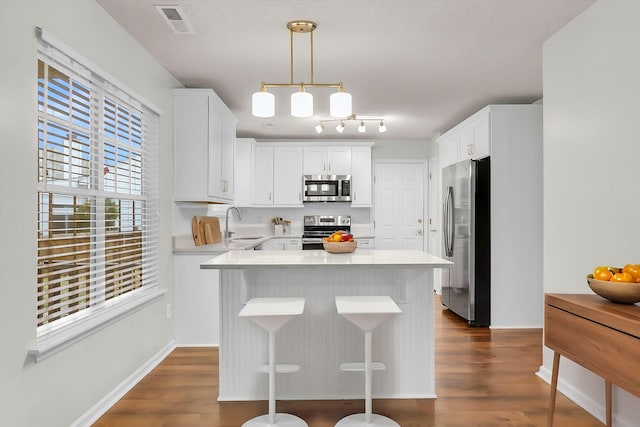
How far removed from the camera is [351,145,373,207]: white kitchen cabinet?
22.2 ft

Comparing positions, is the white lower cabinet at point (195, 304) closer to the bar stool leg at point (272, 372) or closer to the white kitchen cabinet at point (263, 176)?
the bar stool leg at point (272, 372)

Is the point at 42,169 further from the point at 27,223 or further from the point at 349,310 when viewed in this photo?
the point at 349,310

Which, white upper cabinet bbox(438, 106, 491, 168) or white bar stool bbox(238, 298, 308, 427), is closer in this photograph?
white bar stool bbox(238, 298, 308, 427)

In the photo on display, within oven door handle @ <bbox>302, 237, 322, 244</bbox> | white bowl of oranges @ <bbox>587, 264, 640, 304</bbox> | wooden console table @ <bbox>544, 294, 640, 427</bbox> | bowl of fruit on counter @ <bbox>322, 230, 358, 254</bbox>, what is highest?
bowl of fruit on counter @ <bbox>322, 230, 358, 254</bbox>

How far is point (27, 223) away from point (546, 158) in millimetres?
3152

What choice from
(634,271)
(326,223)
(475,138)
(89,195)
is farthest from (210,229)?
(634,271)

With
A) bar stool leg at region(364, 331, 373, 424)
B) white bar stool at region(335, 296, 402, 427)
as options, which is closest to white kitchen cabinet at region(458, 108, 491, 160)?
white bar stool at region(335, 296, 402, 427)

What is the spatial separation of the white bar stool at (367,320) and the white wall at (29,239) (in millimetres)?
1420

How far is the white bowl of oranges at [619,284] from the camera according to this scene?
1.93 m

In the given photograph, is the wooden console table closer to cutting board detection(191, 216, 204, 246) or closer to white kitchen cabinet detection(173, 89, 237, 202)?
white kitchen cabinet detection(173, 89, 237, 202)

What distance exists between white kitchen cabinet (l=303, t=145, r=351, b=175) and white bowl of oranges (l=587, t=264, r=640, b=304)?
4.91 metres

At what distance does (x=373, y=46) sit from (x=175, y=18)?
1.36 m

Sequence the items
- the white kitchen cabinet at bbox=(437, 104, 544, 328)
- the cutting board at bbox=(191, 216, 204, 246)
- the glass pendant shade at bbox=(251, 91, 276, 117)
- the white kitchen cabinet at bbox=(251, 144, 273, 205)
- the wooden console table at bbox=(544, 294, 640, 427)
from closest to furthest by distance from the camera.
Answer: the wooden console table at bbox=(544, 294, 640, 427), the glass pendant shade at bbox=(251, 91, 276, 117), the cutting board at bbox=(191, 216, 204, 246), the white kitchen cabinet at bbox=(437, 104, 544, 328), the white kitchen cabinet at bbox=(251, 144, 273, 205)

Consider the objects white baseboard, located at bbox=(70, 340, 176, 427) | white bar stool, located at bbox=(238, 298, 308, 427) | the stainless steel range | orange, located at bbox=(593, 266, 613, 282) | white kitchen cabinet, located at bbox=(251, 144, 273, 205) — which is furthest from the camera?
the stainless steel range
